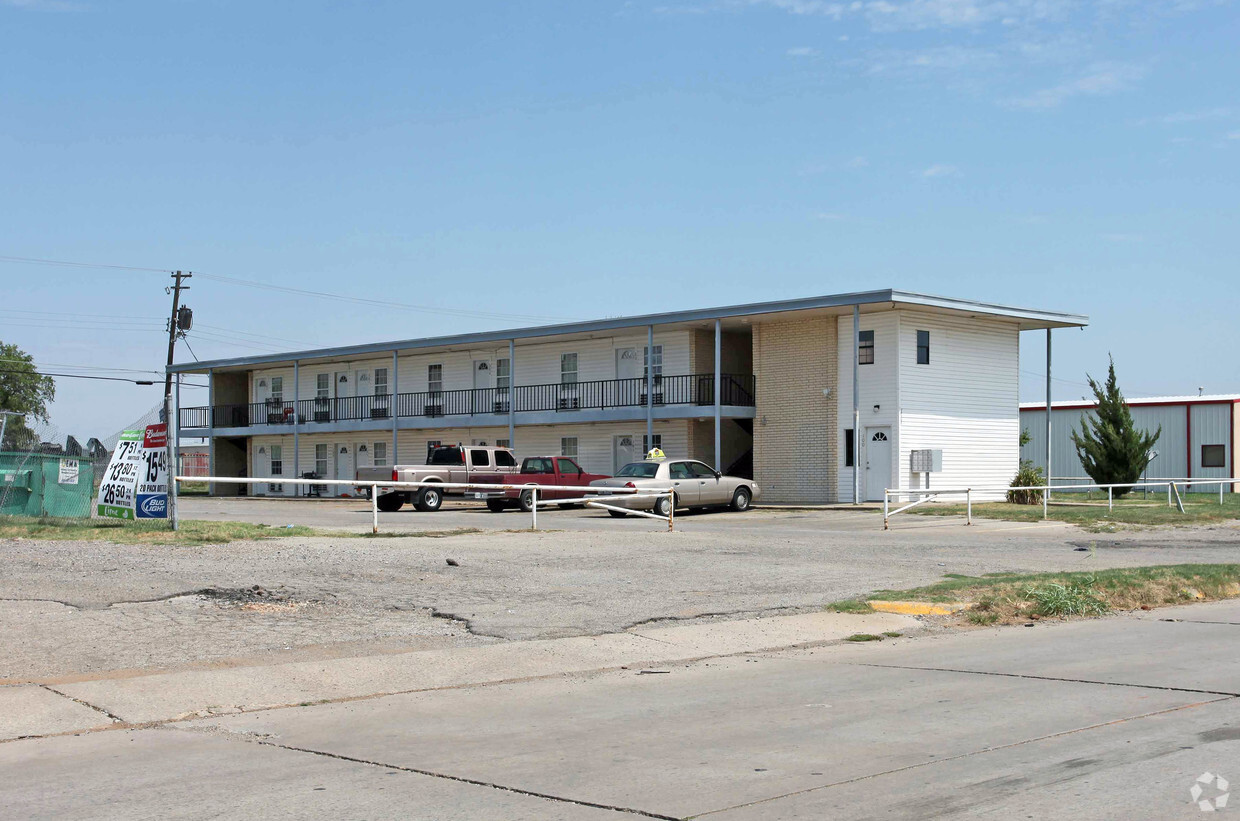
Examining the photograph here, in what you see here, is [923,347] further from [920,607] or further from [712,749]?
[712,749]

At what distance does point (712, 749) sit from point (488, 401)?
1623 inches

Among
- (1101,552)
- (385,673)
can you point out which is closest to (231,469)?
(1101,552)

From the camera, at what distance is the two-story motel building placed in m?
37.2

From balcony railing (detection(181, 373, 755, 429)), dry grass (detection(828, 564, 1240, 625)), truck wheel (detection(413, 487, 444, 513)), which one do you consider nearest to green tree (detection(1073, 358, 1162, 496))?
balcony railing (detection(181, 373, 755, 429))

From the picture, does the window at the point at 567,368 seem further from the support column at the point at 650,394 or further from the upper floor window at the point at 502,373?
the support column at the point at 650,394

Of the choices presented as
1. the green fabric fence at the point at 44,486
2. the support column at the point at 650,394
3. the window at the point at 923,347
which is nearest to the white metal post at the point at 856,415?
the window at the point at 923,347

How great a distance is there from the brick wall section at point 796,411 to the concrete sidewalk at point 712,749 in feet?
91.1

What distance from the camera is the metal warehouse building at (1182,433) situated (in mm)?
51250

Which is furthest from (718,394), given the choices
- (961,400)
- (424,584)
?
(424,584)

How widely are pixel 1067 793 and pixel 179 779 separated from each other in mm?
4548

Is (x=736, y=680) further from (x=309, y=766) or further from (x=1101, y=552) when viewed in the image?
(x=1101, y=552)

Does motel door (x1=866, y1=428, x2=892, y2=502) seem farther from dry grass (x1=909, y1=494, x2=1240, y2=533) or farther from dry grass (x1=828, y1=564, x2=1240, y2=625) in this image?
dry grass (x1=828, y1=564, x2=1240, y2=625)

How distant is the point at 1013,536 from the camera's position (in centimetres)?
2377

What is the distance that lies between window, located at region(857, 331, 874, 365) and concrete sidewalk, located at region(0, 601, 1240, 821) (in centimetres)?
2741
